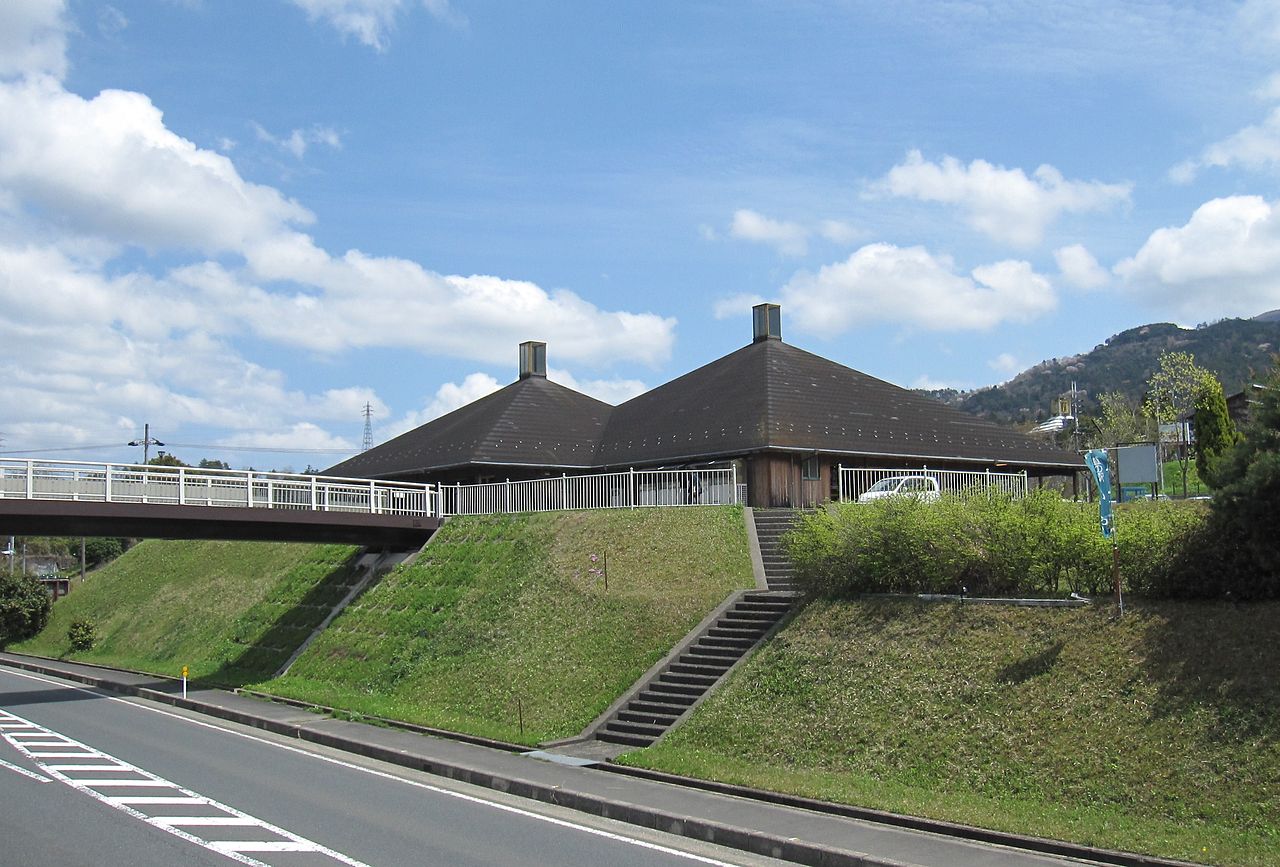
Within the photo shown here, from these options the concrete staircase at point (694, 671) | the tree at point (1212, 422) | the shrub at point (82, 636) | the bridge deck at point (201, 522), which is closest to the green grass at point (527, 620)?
the concrete staircase at point (694, 671)

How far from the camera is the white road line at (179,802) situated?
1110cm

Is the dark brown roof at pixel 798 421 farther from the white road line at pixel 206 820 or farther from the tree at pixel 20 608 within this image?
the tree at pixel 20 608

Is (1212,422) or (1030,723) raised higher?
(1212,422)

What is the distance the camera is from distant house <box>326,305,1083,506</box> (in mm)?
30500

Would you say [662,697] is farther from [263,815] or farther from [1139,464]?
[1139,464]

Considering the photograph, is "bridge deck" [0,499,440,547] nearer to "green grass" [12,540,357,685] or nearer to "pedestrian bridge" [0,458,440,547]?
"pedestrian bridge" [0,458,440,547]

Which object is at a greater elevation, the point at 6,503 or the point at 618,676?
the point at 6,503

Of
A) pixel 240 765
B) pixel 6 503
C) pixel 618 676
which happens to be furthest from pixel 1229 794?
pixel 6 503

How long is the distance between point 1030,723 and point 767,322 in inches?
1033

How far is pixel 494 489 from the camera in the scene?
33.2 meters

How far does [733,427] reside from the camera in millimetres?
31141

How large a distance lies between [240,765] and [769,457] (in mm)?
16924

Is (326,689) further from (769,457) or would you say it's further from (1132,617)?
(1132,617)

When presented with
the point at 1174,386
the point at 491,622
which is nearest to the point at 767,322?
the point at 491,622
